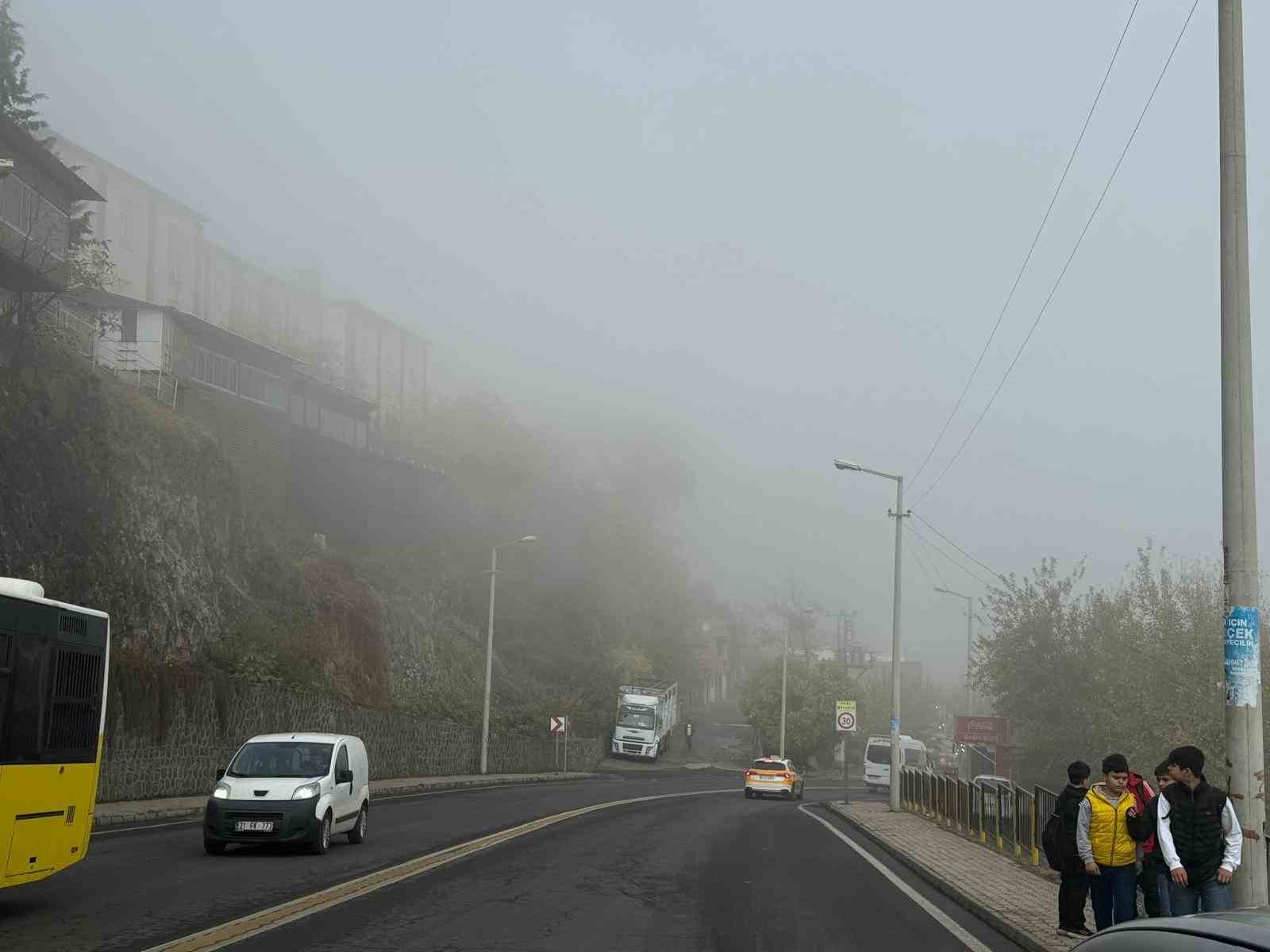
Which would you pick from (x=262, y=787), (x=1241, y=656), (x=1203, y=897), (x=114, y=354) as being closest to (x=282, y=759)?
(x=262, y=787)

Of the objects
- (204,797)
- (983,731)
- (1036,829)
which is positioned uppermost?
(1036,829)

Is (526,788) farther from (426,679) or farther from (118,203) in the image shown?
(118,203)

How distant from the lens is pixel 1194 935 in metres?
3.38

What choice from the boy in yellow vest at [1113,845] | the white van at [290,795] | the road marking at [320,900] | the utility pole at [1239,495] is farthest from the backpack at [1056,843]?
the white van at [290,795]

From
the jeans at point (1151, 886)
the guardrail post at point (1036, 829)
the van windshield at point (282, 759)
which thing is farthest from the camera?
the guardrail post at point (1036, 829)

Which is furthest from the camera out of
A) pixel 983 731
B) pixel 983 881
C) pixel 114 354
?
pixel 114 354

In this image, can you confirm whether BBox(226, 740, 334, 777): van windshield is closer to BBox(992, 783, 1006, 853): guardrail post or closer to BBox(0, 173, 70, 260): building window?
BBox(992, 783, 1006, 853): guardrail post

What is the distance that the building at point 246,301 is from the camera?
2913 inches

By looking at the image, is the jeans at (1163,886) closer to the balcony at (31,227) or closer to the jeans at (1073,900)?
the jeans at (1073,900)

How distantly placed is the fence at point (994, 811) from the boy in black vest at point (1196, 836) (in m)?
6.90

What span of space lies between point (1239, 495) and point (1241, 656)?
116 cm

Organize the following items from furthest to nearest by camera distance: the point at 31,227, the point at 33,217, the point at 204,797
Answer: the point at 33,217
the point at 31,227
the point at 204,797

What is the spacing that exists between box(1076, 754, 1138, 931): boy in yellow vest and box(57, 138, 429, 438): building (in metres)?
58.2

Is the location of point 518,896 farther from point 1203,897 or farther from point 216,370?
point 216,370
